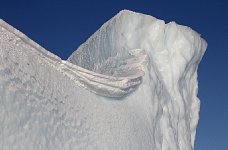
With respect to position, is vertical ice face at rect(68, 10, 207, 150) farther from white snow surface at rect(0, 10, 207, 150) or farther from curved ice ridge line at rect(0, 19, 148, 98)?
curved ice ridge line at rect(0, 19, 148, 98)

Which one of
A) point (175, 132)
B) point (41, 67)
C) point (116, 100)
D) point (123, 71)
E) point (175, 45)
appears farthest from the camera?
point (175, 45)

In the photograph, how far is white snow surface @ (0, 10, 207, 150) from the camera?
9.15 feet

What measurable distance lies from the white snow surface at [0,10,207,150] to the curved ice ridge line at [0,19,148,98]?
0.04 ft

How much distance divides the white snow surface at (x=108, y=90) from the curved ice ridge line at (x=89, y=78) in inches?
0.4

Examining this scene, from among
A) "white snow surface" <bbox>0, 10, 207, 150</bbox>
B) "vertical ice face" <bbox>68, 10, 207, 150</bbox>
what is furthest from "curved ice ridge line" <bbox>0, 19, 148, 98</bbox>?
"vertical ice face" <bbox>68, 10, 207, 150</bbox>

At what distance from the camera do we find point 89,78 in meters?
4.04

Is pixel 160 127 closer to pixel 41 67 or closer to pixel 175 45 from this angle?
pixel 175 45

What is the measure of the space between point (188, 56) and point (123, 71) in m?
1.74

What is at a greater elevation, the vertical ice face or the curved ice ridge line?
the vertical ice face

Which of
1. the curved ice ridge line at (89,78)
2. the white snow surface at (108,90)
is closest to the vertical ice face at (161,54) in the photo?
the white snow surface at (108,90)

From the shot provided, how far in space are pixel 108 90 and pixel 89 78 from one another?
393mm

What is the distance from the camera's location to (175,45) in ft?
22.8

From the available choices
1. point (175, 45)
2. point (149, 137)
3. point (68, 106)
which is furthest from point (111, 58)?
point (68, 106)

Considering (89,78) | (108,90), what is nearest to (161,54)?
(108,90)
